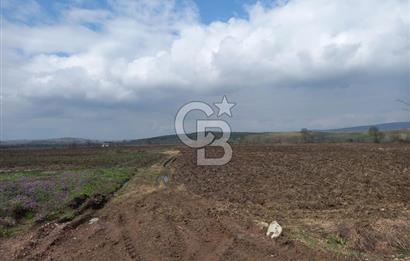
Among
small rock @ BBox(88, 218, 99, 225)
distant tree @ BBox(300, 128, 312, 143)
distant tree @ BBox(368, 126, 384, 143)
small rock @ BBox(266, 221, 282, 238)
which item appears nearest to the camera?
small rock @ BBox(266, 221, 282, 238)

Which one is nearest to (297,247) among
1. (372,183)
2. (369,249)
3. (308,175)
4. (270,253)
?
(270,253)

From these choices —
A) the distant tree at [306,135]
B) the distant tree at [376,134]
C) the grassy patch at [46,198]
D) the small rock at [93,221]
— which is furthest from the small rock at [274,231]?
the distant tree at [306,135]

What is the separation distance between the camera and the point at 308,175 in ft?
73.8

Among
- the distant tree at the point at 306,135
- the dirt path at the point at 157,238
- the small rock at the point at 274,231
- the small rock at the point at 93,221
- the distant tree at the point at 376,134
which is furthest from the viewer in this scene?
the distant tree at the point at 306,135

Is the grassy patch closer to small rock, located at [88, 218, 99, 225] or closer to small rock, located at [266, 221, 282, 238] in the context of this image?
small rock, located at [88, 218, 99, 225]

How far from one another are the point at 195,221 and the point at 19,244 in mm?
4468

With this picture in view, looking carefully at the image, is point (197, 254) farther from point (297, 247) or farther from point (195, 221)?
point (195, 221)

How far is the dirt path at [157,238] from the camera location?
871 cm

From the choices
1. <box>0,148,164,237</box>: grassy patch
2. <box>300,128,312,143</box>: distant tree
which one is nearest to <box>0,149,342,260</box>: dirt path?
<box>0,148,164,237</box>: grassy patch

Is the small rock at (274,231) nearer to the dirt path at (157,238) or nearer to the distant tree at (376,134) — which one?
the dirt path at (157,238)

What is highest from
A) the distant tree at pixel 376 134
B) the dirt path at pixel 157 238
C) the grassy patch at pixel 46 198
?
the distant tree at pixel 376 134

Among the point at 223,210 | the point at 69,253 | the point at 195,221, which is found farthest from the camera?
the point at 223,210

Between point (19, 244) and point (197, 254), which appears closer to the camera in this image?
point (197, 254)

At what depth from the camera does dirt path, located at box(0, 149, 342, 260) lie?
8711mm
